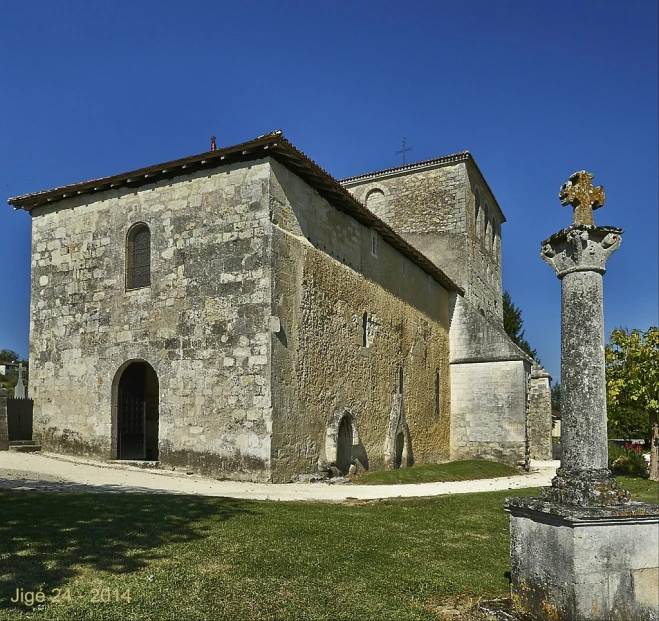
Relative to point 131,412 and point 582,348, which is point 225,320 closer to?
point 131,412

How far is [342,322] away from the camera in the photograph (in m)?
15.7

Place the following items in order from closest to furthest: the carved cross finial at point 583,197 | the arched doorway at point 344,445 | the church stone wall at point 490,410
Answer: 1. the carved cross finial at point 583,197
2. the arched doorway at point 344,445
3. the church stone wall at point 490,410

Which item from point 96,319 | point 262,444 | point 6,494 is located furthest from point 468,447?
point 6,494

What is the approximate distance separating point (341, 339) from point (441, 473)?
4.64m

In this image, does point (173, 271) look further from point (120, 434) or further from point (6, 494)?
point (6, 494)

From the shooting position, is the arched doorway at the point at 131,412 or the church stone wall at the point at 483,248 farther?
the church stone wall at the point at 483,248

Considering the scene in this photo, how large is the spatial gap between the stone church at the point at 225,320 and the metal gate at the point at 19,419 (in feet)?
1.91

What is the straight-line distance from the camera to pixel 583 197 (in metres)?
5.25

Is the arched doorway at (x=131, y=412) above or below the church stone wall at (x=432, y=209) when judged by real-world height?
below

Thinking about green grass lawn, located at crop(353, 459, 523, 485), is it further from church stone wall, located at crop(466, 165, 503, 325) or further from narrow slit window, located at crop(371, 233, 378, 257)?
church stone wall, located at crop(466, 165, 503, 325)

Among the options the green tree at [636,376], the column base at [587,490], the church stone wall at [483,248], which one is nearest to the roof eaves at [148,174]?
the column base at [587,490]

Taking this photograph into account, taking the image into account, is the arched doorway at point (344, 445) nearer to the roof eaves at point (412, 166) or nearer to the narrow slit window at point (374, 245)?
the narrow slit window at point (374, 245)

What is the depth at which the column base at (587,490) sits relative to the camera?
4578 mm

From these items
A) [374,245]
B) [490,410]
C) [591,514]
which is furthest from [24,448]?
[490,410]
